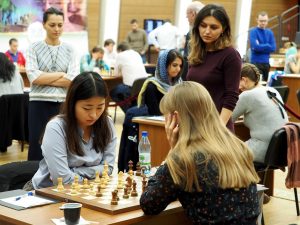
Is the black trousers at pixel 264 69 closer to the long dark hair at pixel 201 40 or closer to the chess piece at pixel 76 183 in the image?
the long dark hair at pixel 201 40

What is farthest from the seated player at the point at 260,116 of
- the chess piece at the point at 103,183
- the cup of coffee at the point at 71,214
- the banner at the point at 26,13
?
the banner at the point at 26,13

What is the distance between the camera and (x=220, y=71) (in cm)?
418

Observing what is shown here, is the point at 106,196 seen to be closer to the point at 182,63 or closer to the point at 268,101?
the point at 268,101

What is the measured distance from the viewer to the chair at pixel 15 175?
12.1 ft

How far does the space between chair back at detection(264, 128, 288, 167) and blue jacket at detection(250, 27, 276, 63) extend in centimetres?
640

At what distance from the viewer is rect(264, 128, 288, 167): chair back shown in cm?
473

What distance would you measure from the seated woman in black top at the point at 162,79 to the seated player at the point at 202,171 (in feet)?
10.9

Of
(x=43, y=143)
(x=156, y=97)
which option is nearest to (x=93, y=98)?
(x=43, y=143)

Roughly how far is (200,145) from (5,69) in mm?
5492

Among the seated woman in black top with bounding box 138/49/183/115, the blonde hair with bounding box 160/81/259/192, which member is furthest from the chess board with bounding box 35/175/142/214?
the seated woman in black top with bounding box 138/49/183/115

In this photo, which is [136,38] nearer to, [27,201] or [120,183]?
[120,183]

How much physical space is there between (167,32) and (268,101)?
9.85 metres

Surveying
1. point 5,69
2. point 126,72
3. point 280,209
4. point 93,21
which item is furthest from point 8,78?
point 93,21

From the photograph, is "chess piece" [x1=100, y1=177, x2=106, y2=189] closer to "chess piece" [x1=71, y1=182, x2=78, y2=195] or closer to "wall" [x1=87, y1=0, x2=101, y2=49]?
"chess piece" [x1=71, y1=182, x2=78, y2=195]
